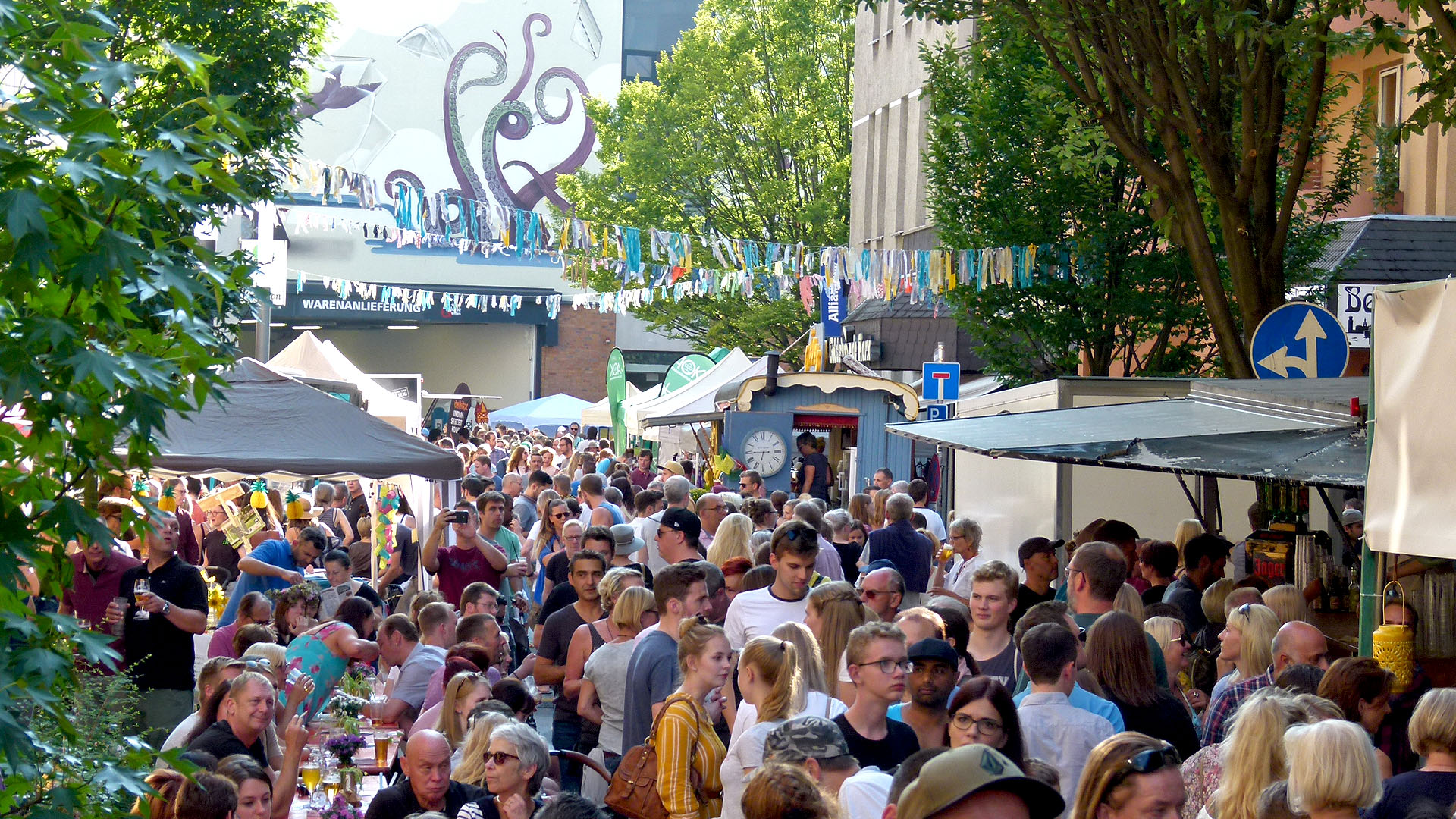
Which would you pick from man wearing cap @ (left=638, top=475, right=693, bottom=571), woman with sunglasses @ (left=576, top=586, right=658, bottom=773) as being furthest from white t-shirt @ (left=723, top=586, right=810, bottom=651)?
man wearing cap @ (left=638, top=475, right=693, bottom=571)

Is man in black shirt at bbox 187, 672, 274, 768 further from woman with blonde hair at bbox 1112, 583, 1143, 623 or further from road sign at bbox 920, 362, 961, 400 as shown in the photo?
road sign at bbox 920, 362, 961, 400

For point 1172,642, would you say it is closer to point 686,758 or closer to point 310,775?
point 686,758

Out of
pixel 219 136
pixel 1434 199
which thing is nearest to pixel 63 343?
pixel 219 136

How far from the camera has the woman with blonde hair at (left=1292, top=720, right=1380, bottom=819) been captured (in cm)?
457

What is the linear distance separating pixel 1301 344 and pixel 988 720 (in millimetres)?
7004

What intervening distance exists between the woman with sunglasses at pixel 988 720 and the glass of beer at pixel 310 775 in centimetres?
371

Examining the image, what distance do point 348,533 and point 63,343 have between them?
12107 mm

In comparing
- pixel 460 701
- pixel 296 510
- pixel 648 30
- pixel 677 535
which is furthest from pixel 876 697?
pixel 648 30

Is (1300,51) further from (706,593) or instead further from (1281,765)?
(1281,765)

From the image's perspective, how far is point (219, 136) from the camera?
12.2 ft

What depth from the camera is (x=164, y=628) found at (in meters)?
8.76

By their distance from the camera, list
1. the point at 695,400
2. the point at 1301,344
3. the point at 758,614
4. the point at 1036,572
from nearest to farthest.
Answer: the point at 758,614, the point at 1036,572, the point at 1301,344, the point at 695,400

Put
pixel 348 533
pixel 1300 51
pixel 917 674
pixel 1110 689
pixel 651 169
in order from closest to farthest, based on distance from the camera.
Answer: pixel 917 674, pixel 1110 689, pixel 1300 51, pixel 348 533, pixel 651 169

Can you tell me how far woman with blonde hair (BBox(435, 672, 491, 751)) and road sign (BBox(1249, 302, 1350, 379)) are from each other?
21.4 ft
